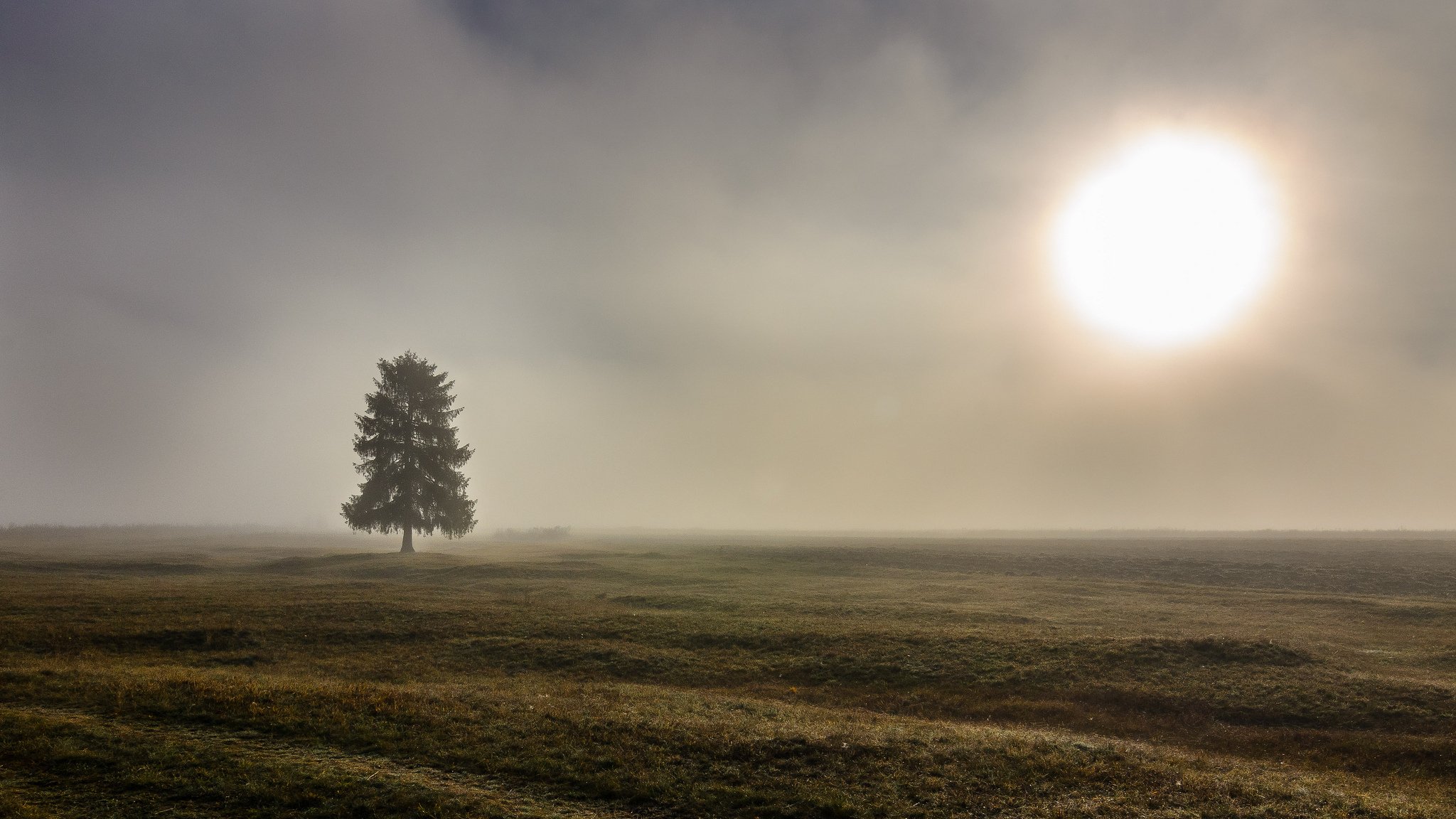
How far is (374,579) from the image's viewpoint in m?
46.2

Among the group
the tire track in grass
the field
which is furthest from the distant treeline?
the tire track in grass

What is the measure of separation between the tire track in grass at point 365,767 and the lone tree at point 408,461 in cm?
5292

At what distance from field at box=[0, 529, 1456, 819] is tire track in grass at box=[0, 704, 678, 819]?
9cm

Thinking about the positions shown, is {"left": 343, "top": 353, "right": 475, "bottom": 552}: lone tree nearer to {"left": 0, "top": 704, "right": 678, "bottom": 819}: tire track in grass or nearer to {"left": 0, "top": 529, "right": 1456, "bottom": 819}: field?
{"left": 0, "top": 529, "right": 1456, "bottom": 819}: field

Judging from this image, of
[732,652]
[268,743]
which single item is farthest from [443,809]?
[732,652]

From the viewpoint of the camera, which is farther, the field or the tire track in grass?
the field

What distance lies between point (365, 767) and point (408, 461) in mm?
59193

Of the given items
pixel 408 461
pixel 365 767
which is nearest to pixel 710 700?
pixel 365 767

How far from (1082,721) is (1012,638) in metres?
7.58

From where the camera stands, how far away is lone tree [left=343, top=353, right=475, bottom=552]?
6594 cm

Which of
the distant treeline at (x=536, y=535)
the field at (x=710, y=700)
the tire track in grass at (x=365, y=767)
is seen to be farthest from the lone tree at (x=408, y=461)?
the distant treeline at (x=536, y=535)

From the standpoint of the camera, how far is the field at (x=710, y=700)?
13.3 m

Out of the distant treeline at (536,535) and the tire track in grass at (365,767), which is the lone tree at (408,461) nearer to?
the tire track in grass at (365,767)

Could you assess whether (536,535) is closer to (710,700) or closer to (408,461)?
(408,461)
